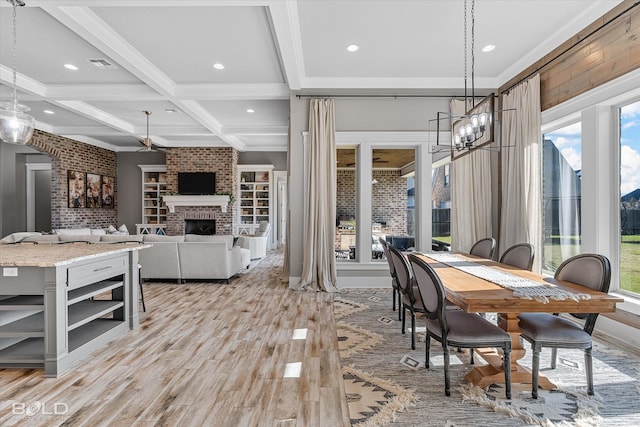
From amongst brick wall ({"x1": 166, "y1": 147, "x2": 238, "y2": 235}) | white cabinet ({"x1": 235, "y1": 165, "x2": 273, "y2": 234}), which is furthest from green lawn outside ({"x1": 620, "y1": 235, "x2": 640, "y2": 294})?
brick wall ({"x1": 166, "y1": 147, "x2": 238, "y2": 235})

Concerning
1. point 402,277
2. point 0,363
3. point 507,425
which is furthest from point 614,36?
point 0,363

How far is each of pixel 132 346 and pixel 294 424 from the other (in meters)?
1.85

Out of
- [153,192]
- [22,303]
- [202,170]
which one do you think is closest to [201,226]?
[202,170]

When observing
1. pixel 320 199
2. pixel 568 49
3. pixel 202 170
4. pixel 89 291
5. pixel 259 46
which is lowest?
pixel 89 291

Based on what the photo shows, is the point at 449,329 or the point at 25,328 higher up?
the point at 449,329

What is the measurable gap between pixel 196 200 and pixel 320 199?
537cm

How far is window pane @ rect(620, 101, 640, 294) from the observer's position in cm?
302

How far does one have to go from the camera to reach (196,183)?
9117 mm

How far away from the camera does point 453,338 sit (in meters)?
2.03

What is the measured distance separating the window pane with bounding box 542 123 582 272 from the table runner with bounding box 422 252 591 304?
158cm

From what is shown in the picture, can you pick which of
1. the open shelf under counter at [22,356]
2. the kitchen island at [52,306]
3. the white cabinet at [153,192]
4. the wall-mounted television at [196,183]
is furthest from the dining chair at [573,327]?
the white cabinet at [153,192]

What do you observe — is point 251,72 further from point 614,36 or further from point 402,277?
point 614,36

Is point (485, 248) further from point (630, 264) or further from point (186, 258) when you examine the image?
point (186, 258)

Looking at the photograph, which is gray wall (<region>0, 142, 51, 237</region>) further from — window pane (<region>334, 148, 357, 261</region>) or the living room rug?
the living room rug
